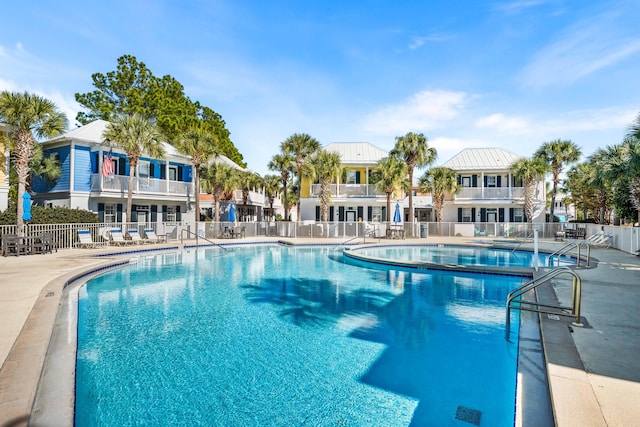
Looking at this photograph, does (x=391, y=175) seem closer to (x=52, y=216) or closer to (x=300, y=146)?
(x=300, y=146)

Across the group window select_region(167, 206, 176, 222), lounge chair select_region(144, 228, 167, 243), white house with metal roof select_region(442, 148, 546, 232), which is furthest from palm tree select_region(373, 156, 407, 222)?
window select_region(167, 206, 176, 222)

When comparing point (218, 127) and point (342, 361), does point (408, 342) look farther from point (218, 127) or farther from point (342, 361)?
point (218, 127)

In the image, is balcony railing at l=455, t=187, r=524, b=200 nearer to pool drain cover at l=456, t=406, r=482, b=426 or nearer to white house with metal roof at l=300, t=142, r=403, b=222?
white house with metal roof at l=300, t=142, r=403, b=222

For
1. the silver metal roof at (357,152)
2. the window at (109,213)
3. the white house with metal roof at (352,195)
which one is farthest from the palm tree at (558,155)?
the window at (109,213)

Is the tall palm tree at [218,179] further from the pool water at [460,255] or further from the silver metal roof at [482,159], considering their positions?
the silver metal roof at [482,159]

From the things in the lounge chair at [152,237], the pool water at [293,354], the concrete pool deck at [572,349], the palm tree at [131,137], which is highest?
the palm tree at [131,137]

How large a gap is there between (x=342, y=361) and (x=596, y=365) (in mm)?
3223

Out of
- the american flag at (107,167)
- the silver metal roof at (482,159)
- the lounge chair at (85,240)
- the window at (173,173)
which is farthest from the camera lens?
the silver metal roof at (482,159)

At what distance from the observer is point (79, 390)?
423 cm

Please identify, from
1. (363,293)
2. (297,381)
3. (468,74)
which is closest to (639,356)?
(297,381)

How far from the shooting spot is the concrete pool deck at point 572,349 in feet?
9.93

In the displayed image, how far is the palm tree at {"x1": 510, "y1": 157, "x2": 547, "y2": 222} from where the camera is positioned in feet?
85.6

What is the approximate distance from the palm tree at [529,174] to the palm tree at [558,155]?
2128mm

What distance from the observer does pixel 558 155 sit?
2828cm
